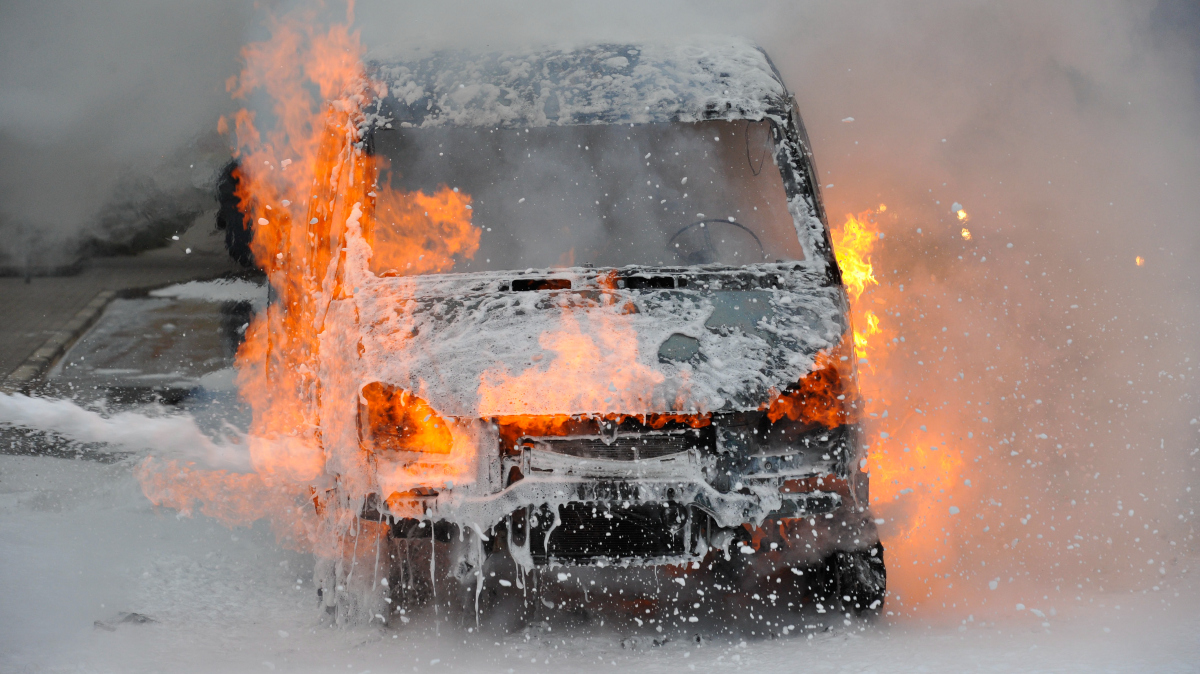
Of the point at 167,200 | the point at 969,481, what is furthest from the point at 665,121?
the point at 167,200

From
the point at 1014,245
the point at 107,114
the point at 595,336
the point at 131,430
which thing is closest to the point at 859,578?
the point at 595,336

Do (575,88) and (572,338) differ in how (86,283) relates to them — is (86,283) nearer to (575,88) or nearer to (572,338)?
(575,88)

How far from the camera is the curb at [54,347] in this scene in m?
6.57

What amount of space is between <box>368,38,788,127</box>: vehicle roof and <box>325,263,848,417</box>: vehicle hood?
2.59 ft

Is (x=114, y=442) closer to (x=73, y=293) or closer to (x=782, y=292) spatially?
(x=73, y=293)

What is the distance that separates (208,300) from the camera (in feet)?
27.1

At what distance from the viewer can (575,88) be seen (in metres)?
3.50

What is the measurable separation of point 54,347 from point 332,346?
5.82 m

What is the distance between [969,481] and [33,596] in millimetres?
4415

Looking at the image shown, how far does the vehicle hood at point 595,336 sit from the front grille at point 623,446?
137 mm

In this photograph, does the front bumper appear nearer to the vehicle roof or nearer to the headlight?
the headlight

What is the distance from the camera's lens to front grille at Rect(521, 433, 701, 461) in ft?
9.00

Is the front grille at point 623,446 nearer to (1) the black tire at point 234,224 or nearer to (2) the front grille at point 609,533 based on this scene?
(2) the front grille at point 609,533

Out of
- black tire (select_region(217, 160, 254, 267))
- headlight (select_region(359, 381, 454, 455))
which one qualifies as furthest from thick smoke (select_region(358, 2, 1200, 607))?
black tire (select_region(217, 160, 254, 267))
